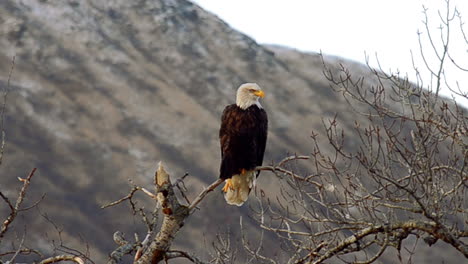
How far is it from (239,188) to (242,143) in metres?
0.49

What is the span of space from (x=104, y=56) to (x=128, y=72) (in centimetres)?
166

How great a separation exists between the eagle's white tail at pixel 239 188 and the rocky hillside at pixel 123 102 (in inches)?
696

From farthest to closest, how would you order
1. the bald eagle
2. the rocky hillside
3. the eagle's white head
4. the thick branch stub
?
the rocky hillside, the eagle's white head, the bald eagle, the thick branch stub

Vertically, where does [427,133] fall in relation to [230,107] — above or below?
below

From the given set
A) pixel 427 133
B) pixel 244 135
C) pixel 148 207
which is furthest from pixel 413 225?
pixel 148 207

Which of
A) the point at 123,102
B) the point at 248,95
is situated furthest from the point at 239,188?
the point at 123,102

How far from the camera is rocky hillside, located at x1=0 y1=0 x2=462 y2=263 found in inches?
1161

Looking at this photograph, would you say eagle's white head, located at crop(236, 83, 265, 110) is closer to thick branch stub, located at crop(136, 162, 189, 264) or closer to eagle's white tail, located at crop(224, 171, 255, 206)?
eagle's white tail, located at crop(224, 171, 255, 206)

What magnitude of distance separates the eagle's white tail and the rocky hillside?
17681 millimetres

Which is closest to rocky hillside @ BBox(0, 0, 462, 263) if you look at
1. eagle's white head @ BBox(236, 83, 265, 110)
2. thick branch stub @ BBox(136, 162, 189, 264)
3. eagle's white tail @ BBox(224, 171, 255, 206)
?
eagle's white tail @ BBox(224, 171, 255, 206)

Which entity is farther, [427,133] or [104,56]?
[104,56]

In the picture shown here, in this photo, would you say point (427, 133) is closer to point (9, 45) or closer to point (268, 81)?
point (9, 45)

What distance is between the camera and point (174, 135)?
36.2 meters

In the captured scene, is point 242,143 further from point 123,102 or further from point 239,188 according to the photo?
point 123,102
